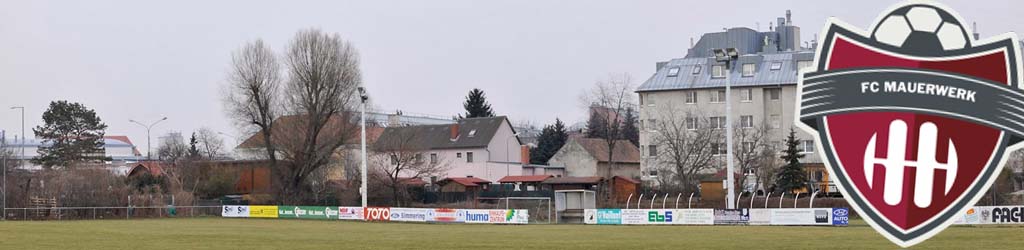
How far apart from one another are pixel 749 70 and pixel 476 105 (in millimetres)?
39382

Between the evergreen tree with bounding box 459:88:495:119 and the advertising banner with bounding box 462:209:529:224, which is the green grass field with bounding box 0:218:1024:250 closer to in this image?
the advertising banner with bounding box 462:209:529:224

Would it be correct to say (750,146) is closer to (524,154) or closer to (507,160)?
(507,160)

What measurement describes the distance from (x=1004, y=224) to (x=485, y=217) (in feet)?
87.6

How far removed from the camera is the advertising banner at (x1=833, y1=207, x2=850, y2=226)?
174 ft

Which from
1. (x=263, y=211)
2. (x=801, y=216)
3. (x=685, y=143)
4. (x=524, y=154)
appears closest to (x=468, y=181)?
(x=524, y=154)

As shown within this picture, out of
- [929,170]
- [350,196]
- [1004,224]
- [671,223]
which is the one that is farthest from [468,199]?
[929,170]

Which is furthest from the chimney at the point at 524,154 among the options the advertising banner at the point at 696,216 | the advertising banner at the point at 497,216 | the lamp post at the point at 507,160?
the advertising banner at the point at 696,216

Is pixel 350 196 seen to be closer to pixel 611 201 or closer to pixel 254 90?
pixel 254 90

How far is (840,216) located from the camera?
175ft

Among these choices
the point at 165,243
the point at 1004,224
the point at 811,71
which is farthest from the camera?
the point at 1004,224

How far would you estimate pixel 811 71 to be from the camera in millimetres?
13281

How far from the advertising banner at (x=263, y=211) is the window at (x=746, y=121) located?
37714 millimetres

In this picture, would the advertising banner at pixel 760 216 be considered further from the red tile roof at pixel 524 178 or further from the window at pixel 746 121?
the window at pixel 746 121

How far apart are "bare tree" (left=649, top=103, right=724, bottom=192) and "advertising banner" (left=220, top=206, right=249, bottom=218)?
30.0m
